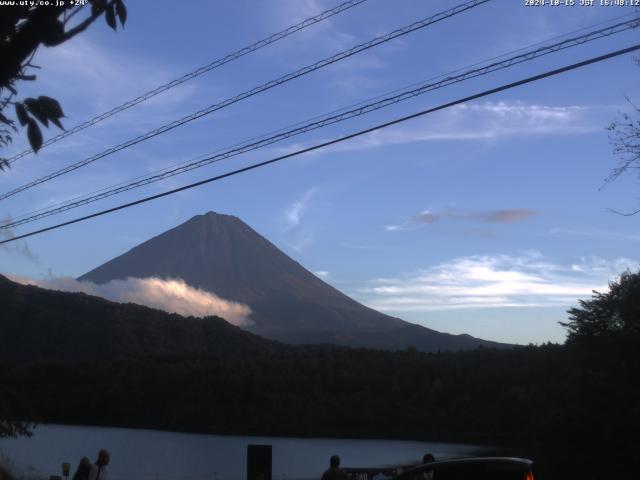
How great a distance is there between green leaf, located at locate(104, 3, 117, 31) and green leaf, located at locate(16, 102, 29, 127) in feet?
1.75

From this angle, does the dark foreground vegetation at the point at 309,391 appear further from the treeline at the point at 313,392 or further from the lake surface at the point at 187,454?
the lake surface at the point at 187,454

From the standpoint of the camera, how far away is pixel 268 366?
107 m

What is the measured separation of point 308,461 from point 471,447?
18245mm

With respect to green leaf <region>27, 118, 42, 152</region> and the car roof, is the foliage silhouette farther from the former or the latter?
the car roof

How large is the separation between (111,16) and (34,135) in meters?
0.62

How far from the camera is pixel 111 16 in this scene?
3717mm

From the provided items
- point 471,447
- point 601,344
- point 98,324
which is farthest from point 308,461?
point 98,324

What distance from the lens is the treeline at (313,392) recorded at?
81.8m

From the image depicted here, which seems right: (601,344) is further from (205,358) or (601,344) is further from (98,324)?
(98,324)

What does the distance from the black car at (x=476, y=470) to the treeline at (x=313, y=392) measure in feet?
186

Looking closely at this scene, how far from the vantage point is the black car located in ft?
37.7

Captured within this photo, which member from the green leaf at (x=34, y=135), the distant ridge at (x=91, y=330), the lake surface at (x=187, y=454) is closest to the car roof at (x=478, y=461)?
the green leaf at (x=34, y=135)

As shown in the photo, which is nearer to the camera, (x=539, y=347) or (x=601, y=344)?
(x=601, y=344)

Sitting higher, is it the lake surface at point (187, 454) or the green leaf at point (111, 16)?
the green leaf at point (111, 16)
